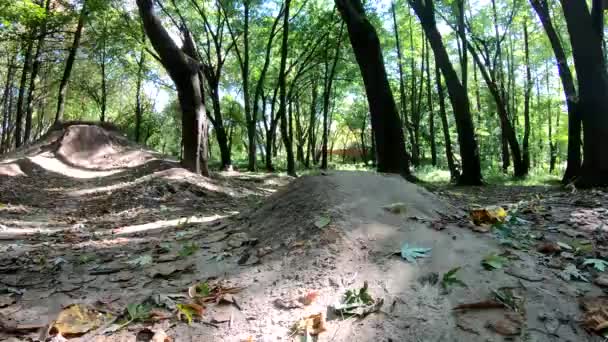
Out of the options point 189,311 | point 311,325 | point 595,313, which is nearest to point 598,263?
point 595,313

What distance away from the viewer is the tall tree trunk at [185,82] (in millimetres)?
9391

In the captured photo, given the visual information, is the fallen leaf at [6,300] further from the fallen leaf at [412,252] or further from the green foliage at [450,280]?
the green foliage at [450,280]

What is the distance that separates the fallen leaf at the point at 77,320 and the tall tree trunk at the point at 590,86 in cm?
741

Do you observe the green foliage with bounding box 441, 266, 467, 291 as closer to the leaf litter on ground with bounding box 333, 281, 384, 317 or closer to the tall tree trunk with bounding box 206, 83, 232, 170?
the leaf litter on ground with bounding box 333, 281, 384, 317

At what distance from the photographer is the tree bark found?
758 cm

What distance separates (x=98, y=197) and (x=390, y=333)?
7.30 m

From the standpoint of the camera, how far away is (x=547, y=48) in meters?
22.2

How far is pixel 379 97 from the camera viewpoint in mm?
7637

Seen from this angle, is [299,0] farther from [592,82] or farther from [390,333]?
[390,333]

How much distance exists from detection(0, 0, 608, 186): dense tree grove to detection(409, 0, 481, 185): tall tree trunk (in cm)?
3

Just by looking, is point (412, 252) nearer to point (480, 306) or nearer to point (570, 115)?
point (480, 306)

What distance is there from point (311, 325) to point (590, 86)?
7186mm

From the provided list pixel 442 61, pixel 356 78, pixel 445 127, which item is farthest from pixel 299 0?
pixel 442 61

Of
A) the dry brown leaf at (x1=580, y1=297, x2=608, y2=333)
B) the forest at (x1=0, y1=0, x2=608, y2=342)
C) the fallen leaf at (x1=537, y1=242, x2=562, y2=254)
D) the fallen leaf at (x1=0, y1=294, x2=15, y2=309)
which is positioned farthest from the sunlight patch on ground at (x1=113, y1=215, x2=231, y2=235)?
the dry brown leaf at (x1=580, y1=297, x2=608, y2=333)
